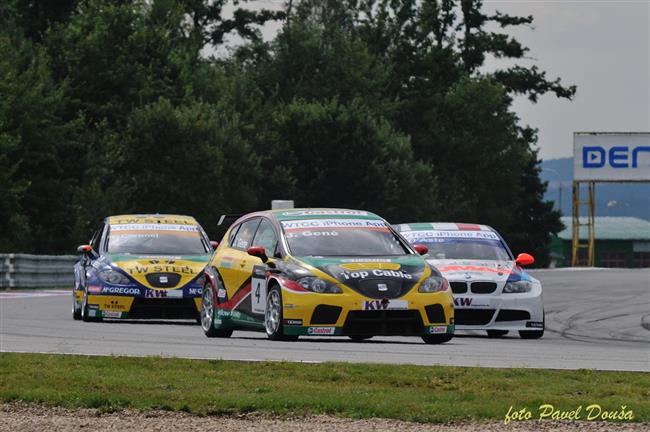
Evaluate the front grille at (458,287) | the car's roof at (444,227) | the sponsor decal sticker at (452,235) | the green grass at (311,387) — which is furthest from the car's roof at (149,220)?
the green grass at (311,387)

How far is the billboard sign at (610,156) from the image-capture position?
92.7 metres

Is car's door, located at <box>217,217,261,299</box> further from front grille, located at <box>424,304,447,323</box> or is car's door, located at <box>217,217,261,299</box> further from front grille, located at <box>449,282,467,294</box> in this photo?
front grille, located at <box>449,282,467,294</box>

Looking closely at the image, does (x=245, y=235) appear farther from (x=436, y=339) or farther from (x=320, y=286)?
(x=436, y=339)

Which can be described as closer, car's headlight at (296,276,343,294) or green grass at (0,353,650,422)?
green grass at (0,353,650,422)

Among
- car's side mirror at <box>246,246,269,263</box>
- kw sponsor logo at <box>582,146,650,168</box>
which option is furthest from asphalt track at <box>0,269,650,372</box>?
kw sponsor logo at <box>582,146,650,168</box>

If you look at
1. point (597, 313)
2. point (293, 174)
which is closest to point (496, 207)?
point (293, 174)

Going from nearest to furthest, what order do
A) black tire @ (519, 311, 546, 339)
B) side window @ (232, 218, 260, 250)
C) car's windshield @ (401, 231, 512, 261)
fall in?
side window @ (232, 218, 260, 250), black tire @ (519, 311, 546, 339), car's windshield @ (401, 231, 512, 261)

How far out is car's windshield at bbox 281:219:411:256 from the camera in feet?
56.5

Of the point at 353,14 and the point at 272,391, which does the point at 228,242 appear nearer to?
the point at 272,391

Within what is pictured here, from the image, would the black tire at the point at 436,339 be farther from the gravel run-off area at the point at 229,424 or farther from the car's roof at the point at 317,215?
the gravel run-off area at the point at 229,424

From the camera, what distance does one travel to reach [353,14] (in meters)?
114

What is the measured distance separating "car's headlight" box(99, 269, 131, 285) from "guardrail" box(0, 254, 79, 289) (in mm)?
15317

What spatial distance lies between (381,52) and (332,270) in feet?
319

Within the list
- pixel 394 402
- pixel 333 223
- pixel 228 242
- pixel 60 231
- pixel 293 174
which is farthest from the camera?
pixel 293 174
